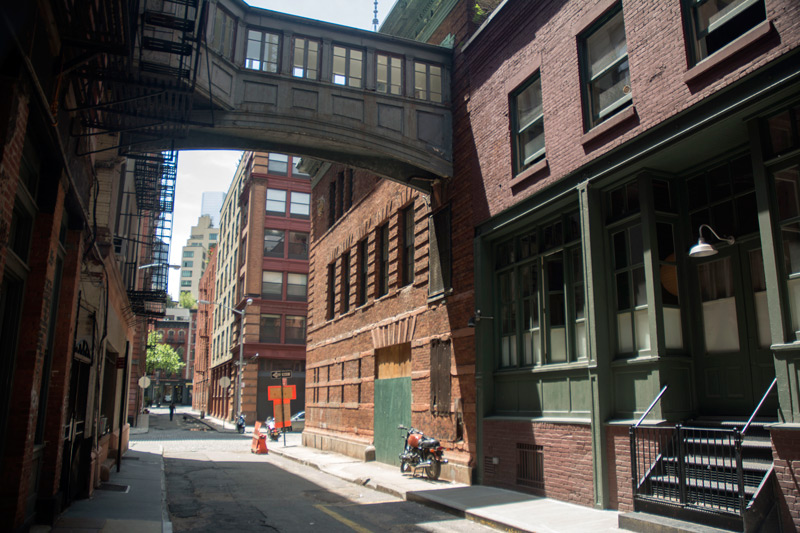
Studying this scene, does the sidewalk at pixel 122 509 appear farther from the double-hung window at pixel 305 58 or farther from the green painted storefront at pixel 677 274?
the double-hung window at pixel 305 58

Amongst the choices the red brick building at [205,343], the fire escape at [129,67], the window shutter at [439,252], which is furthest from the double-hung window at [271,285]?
the fire escape at [129,67]

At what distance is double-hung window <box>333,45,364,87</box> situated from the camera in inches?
633

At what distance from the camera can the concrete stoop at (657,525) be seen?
7.61 meters

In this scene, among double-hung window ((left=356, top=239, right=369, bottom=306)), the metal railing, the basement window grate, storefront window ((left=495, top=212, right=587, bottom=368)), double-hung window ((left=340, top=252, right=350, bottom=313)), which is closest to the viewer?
the metal railing

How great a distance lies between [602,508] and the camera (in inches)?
394

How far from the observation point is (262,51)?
1523cm

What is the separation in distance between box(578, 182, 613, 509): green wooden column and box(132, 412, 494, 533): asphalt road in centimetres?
212

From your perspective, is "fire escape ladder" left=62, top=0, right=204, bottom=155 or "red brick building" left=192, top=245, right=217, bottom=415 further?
"red brick building" left=192, top=245, right=217, bottom=415

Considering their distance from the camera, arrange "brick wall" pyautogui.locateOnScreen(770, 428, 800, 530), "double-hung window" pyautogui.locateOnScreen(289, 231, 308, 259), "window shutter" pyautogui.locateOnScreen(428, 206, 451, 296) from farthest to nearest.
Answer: "double-hung window" pyautogui.locateOnScreen(289, 231, 308, 259) → "window shutter" pyautogui.locateOnScreen(428, 206, 451, 296) → "brick wall" pyautogui.locateOnScreen(770, 428, 800, 530)

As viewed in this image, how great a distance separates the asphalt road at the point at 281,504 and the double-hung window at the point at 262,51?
9.80m

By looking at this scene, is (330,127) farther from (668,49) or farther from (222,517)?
(222,517)

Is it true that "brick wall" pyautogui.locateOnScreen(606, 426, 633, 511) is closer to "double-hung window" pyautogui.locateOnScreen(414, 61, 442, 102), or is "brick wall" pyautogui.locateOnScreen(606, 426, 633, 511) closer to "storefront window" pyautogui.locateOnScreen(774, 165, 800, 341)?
"storefront window" pyautogui.locateOnScreen(774, 165, 800, 341)

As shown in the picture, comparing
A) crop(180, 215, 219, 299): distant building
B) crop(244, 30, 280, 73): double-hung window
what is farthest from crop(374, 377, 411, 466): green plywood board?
crop(180, 215, 219, 299): distant building

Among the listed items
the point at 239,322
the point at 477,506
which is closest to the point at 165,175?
the point at 477,506
